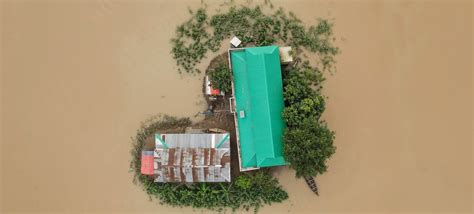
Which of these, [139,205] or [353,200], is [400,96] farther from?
[139,205]

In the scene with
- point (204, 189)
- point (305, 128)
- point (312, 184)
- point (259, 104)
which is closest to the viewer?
point (305, 128)

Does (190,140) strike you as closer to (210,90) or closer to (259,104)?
(210,90)

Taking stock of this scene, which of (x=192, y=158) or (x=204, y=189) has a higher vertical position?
(x=192, y=158)

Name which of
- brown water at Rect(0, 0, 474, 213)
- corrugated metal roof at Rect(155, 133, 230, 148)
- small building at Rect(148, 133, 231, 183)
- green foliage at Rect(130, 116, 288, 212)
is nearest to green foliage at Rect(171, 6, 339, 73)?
brown water at Rect(0, 0, 474, 213)

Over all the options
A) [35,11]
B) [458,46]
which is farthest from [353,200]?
[35,11]

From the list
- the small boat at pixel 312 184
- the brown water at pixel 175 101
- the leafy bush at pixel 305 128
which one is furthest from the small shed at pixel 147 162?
the small boat at pixel 312 184

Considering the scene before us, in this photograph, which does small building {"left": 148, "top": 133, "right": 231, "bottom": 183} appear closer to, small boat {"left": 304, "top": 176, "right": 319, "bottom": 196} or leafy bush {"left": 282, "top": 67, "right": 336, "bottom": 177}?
leafy bush {"left": 282, "top": 67, "right": 336, "bottom": 177}

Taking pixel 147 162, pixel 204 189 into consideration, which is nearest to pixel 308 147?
pixel 204 189

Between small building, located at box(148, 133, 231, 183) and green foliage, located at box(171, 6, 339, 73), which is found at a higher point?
green foliage, located at box(171, 6, 339, 73)
